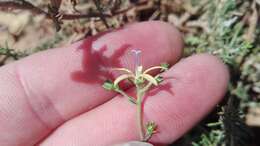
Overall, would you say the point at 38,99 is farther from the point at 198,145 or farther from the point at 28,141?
the point at 198,145

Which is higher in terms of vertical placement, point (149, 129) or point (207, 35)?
point (207, 35)

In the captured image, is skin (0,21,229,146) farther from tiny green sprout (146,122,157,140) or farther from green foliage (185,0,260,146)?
green foliage (185,0,260,146)

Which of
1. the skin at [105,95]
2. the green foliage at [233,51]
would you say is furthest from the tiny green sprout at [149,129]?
the green foliage at [233,51]

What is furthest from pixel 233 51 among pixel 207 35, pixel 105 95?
pixel 105 95

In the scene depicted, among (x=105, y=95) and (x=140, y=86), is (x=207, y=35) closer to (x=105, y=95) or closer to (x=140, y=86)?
(x=105, y=95)

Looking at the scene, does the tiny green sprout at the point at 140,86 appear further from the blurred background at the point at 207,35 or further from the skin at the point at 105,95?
the blurred background at the point at 207,35
